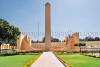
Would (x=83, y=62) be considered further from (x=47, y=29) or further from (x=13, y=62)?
(x=47, y=29)

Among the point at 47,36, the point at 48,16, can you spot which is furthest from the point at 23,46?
the point at 48,16

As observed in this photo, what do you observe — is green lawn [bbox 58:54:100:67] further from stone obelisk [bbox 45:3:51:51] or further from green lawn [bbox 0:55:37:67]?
stone obelisk [bbox 45:3:51:51]

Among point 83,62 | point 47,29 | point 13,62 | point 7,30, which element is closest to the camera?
point 83,62

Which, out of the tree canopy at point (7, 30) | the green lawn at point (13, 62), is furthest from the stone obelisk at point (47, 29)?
the green lawn at point (13, 62)

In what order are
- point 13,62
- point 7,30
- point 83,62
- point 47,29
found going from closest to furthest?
point 83,62 < point 13,62 < point 7,30 < point 47,29

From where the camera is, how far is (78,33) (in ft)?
102

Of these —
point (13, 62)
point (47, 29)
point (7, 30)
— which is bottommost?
point (13, 62)

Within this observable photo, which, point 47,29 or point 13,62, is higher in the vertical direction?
point 47,29

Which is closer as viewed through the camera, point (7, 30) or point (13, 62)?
point (13, 62)

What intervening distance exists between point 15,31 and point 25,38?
11.6 meters

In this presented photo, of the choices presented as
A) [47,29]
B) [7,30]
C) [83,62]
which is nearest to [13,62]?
[83,62]

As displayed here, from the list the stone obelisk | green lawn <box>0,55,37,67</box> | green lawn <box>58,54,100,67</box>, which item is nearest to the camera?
green lawn <box>58,54,100,67</box>

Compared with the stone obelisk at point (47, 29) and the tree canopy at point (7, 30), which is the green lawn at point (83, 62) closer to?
the tree canopy at point (7, 30)

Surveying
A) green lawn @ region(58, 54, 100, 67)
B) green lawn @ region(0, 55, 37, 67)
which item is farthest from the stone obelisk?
green lawn @ region(58, 54, 100, 67)
